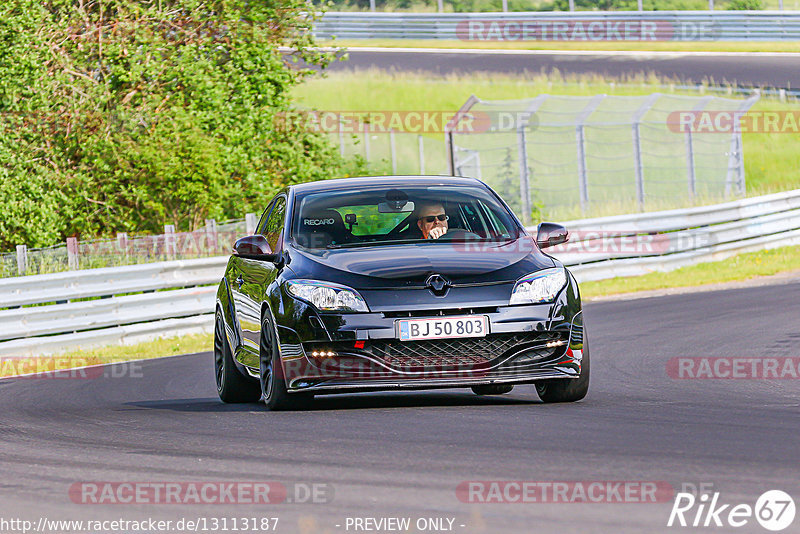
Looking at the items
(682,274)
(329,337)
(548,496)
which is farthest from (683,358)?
(682,274)

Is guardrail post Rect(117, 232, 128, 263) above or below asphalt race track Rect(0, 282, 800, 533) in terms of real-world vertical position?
below

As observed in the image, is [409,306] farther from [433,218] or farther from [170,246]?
[170,246]

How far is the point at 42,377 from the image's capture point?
13.8m

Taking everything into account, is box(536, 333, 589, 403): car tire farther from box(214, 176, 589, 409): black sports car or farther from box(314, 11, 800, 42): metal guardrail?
box(314, 11, 800, 42): metal guardrail

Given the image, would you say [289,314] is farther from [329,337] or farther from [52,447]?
[52,447]

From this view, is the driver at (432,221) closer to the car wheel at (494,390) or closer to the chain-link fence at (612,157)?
the car wheel at (494,390)

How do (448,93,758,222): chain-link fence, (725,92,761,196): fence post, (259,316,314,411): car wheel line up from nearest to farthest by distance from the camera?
1. (259,316,314,411): car wheel
2. (448,93,758,222): chain-link fence
3. (725,92,761,196): fence post

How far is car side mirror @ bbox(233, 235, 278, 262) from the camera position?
951 centimetres

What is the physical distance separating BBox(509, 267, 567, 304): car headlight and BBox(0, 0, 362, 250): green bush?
15957 mm

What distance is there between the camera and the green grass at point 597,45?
45.5 metres

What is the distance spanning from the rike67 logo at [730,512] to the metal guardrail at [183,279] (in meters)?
12.0

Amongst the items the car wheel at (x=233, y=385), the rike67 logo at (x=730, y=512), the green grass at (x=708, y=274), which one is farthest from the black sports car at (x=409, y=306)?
the green grass at (x=708, y=274)

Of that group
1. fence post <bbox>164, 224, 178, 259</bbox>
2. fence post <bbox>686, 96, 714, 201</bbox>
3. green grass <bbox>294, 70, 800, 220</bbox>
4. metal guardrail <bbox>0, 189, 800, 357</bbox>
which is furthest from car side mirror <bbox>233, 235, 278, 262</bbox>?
green grass <bbox>294, 70, 800, 220</bbox>

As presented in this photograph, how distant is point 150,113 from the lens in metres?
25.5
